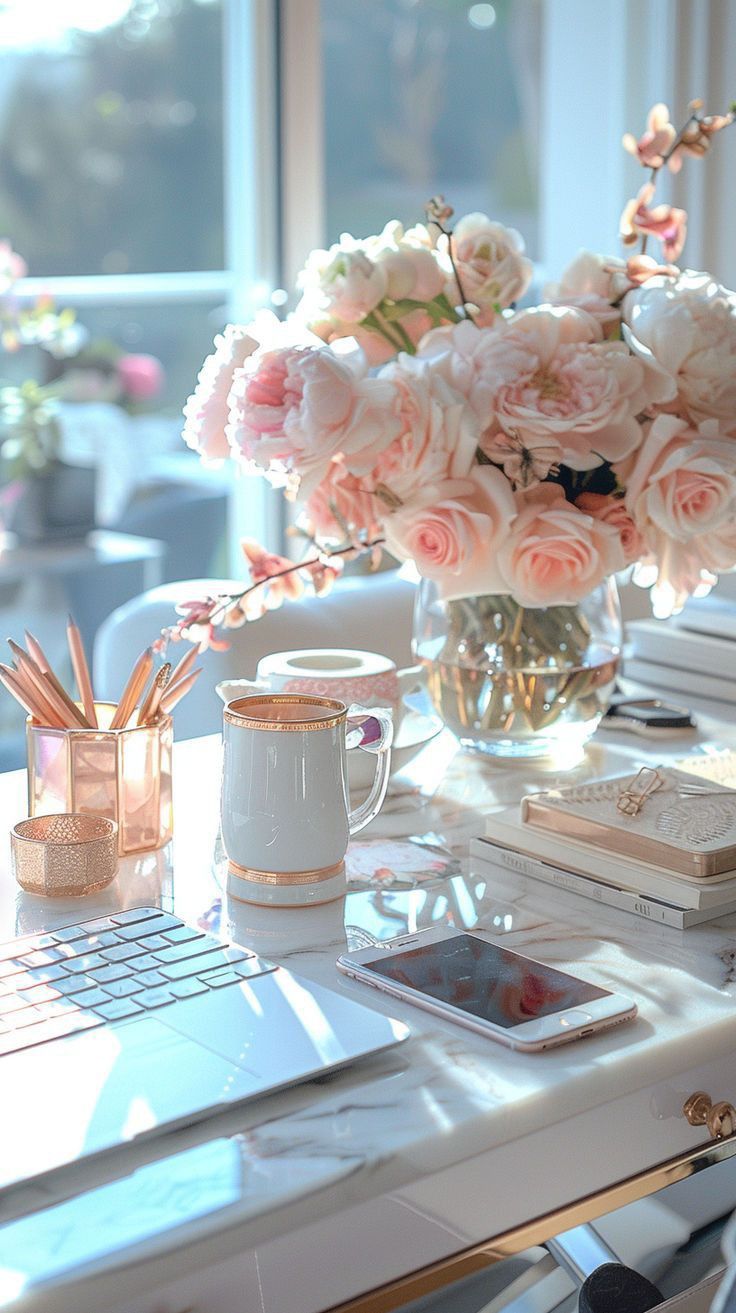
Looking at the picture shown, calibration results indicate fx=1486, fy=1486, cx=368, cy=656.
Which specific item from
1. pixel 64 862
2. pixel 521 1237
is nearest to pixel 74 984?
pixel 64 862

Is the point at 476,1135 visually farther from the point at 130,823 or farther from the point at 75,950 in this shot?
the point at 130,823

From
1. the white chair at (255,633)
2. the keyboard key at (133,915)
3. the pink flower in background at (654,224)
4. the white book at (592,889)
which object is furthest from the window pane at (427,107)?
the keyboard key at (133,915)

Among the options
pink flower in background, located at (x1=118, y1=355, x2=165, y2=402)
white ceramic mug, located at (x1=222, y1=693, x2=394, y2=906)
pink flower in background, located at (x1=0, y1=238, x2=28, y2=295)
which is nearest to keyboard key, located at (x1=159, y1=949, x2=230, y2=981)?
white ceramic mug, located at (x1=222, y1=693, x2=394, y2=906)

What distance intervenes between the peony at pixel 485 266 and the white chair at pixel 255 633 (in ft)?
1.59

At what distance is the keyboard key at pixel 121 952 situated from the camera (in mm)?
818

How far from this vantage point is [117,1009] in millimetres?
755

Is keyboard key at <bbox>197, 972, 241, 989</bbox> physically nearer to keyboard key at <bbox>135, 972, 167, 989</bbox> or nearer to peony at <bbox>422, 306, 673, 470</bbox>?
keyboard key at <bbox>135, 972, 167, 989</bbox>

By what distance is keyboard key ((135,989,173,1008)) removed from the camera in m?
0.76

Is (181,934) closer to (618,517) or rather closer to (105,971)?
(105,971)

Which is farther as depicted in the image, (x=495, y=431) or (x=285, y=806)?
(x=495, y=431)

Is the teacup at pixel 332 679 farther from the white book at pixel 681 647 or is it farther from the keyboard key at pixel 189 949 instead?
the white book at pixel 681 647

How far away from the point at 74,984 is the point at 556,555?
0.47 meters

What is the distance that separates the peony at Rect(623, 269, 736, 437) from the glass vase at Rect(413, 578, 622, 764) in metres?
0.19

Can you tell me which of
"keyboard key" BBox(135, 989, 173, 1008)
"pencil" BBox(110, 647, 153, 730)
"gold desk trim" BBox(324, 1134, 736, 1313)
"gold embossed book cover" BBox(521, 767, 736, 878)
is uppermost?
"pencil" BBox(110, 647, 153, 730)
